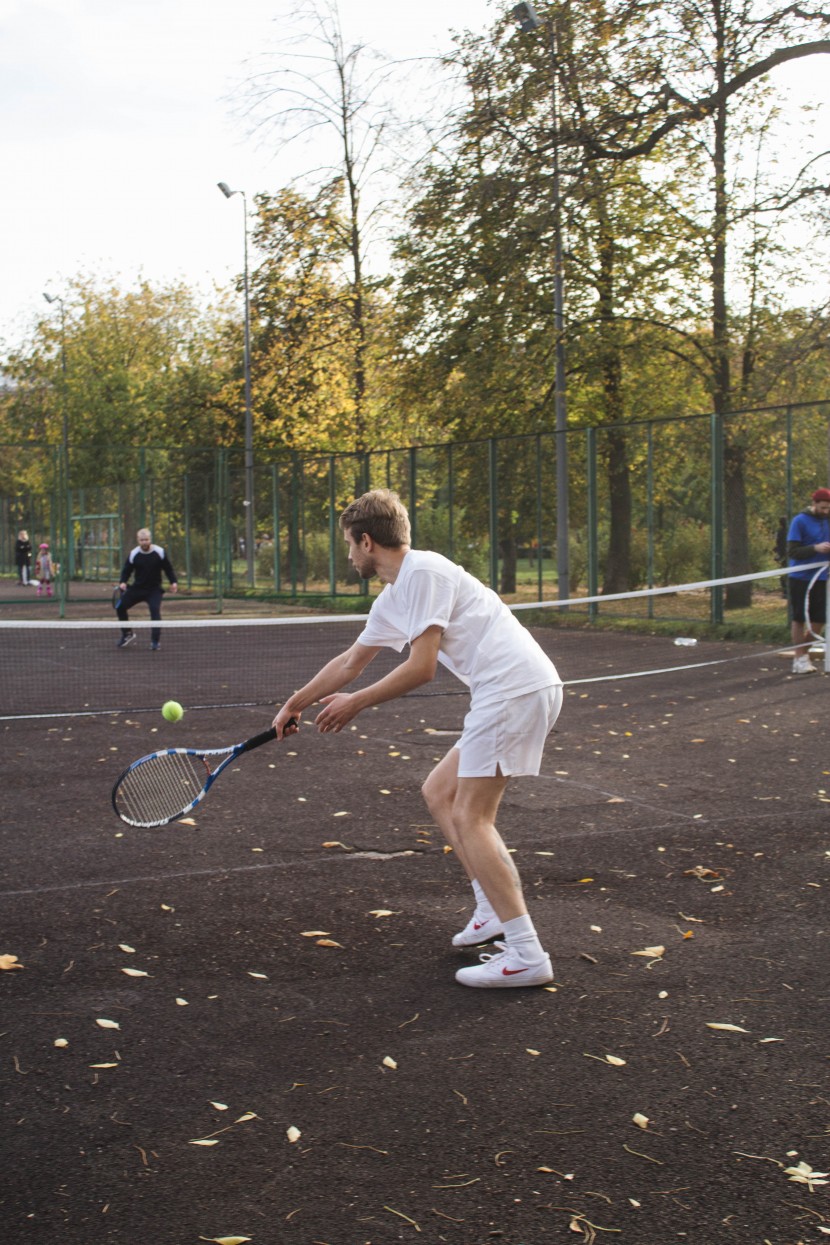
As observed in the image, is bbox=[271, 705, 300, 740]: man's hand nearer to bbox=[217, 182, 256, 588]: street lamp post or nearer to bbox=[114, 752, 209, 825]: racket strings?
bbox=[114, 752, 209, 825]: racket strings

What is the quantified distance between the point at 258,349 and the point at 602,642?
2241cm

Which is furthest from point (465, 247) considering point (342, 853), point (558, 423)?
point (342, 853)

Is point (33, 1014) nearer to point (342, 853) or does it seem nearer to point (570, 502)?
point (342, 853)

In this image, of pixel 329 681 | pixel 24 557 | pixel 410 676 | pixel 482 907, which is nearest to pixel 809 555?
pixel 482 907

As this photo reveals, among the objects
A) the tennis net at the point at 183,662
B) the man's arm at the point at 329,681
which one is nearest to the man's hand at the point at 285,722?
the man's arm at the point at 329,681

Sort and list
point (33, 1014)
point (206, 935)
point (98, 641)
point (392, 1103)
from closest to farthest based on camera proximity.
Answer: point (392, 1103)
point (33, 1014)
point (206, 935)
point (98, 641)

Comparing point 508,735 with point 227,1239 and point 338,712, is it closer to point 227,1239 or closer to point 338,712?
point 338,712

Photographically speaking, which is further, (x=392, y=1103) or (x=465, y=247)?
(x=465, y=247)

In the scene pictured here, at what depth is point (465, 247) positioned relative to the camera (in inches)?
982

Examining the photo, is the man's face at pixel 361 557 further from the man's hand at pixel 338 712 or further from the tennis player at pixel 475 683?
the man's hand at pixel 338 712

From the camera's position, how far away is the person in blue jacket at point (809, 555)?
47.2 feet

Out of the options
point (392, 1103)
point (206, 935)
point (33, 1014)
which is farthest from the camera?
point (206, 935)

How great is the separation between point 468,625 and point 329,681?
65 centimetres

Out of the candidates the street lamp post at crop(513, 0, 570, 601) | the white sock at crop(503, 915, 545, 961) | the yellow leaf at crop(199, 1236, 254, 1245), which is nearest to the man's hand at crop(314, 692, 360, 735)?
the white sock at crop(503, 915, 545, 961)
